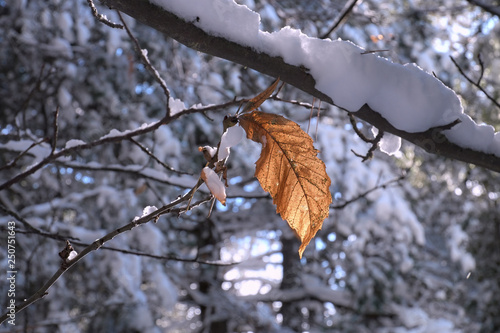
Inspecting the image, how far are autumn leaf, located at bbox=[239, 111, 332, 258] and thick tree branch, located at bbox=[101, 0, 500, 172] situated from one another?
0.54 feet

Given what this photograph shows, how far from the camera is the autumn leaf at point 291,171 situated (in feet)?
2.79

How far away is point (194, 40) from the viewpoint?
910mm

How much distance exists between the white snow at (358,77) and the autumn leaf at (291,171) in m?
0.19

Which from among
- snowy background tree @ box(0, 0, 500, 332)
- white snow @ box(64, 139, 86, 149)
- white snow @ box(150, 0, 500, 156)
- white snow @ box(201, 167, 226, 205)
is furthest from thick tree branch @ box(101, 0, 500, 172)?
Answer: snowy background tree @ box(0, 0, 500, 332)

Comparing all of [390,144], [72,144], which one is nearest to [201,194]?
[72,144]

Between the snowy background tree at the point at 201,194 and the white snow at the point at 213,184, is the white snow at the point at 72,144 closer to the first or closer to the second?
the white snow at the point at 213,184

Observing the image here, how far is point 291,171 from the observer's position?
0.86m

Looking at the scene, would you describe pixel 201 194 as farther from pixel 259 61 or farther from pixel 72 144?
pixel 259 61

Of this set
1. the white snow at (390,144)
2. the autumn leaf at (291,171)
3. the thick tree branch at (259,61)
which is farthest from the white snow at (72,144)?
the white snow at (390,144)

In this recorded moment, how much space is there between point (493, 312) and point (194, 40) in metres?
5.30

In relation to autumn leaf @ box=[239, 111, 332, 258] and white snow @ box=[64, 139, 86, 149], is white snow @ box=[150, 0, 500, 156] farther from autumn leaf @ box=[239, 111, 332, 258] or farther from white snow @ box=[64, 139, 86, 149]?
white snow @ box=[64, 139, 86, 149]

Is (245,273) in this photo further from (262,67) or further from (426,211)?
(262,67)

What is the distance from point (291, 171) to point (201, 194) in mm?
2168

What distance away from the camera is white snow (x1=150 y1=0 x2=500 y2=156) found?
0.95 meters
